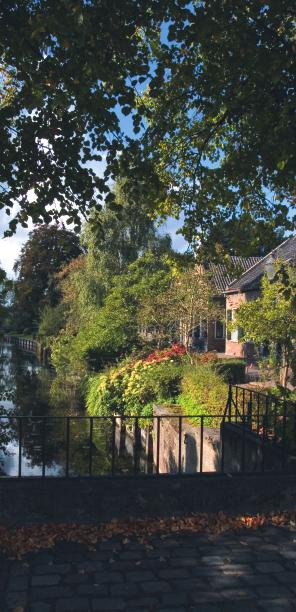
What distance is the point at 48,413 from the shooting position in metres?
20.1

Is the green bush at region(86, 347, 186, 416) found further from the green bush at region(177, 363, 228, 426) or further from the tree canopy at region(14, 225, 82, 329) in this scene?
the tree canopy at region(14, 225, 82, 329)

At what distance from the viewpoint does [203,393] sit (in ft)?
40.2

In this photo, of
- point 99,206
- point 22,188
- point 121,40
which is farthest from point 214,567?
point 121,40

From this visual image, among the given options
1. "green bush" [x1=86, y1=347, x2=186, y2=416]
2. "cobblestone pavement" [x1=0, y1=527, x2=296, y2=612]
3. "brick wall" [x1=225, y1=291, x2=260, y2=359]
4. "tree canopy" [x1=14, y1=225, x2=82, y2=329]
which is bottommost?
"cobblestone pavement" [x1=0, y1=527, x2=296, y2=612]

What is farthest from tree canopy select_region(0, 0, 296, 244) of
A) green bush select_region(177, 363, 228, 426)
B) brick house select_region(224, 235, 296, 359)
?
brick house select_region(224, 235, 296, 359)

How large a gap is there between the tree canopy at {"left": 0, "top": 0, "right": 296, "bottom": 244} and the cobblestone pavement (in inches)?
138

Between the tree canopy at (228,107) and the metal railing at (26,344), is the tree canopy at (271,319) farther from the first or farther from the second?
the metal railing at (26,344)

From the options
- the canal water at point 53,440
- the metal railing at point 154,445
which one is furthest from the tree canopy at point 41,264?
the metal railing at point 154,445

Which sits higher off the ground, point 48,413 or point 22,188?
point 22,188

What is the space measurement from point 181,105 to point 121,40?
99.0 inches

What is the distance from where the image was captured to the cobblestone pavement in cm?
379

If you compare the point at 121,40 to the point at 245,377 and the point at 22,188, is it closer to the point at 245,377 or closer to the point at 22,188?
the point at 22,188

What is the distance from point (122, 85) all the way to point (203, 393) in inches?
323

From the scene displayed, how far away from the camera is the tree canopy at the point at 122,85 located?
494cm
